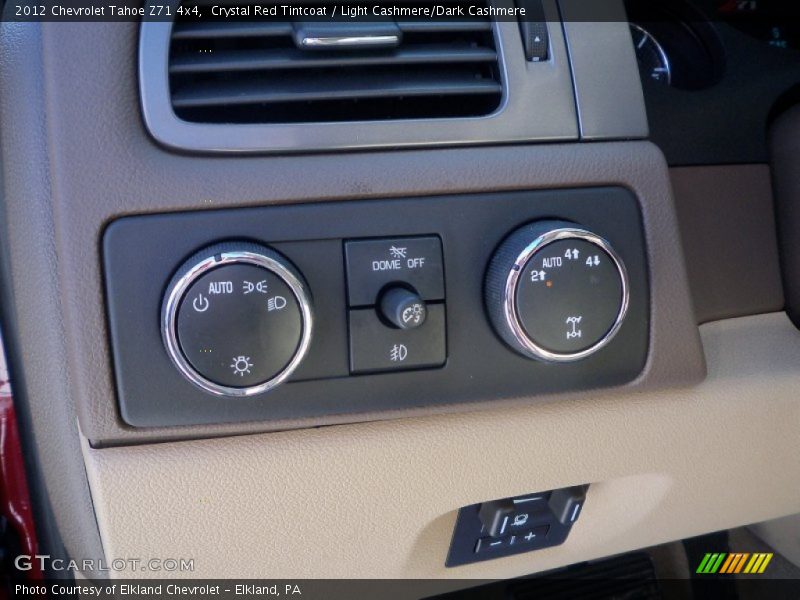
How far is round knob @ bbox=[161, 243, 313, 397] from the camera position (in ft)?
1.71

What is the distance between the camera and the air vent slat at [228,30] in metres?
0.56

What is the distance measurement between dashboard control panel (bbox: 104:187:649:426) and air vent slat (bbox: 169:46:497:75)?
110 mm

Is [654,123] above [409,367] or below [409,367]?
above

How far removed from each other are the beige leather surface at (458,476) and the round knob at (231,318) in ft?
0.28

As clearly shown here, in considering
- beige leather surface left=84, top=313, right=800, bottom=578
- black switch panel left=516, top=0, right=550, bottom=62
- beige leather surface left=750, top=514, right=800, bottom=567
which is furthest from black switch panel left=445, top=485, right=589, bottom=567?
beige leather surface left=750, top=514, right=800, bottom=567

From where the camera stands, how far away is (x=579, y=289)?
1.91ft

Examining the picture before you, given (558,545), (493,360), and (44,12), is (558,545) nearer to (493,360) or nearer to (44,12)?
(493,360)

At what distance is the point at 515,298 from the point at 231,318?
0.22 meters

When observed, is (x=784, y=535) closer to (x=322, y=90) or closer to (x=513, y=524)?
(x=513, y=524)

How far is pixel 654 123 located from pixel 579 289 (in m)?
0.26

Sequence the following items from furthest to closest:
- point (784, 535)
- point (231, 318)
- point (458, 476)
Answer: point (784, 535)
point (458, 476)
point (231, 318)

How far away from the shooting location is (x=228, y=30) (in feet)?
1.84

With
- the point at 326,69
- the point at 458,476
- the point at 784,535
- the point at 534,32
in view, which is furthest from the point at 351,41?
the point at 784,535

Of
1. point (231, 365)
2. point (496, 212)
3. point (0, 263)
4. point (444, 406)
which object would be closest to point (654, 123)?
point (496, 212)
